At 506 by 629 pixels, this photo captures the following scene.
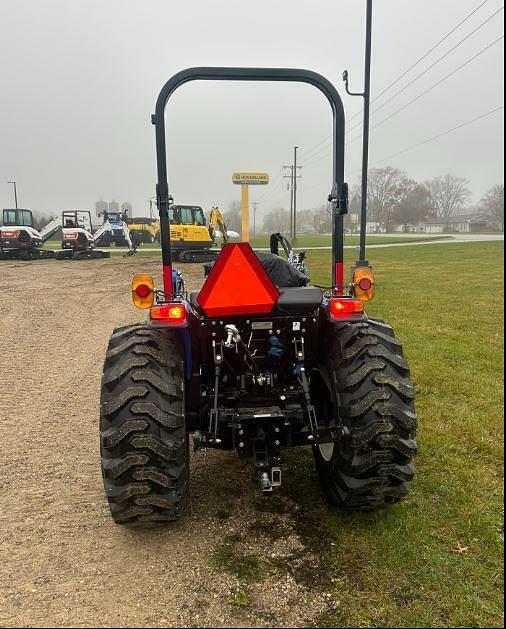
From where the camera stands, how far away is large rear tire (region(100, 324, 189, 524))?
279cm

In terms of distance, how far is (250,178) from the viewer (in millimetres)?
3721

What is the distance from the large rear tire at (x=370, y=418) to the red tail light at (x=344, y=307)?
81 mm

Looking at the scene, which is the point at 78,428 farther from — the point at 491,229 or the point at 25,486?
the point at 491,229

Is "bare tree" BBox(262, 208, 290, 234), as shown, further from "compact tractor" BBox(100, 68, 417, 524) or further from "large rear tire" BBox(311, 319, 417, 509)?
"large rear tire" BBox(311, 319, 417, 509)

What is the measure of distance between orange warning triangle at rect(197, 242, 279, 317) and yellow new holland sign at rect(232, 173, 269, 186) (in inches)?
39.6

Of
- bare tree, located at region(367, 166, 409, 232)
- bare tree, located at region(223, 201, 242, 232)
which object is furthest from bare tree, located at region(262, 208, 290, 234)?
bare tree, located at region(367, 166, 409, 232)

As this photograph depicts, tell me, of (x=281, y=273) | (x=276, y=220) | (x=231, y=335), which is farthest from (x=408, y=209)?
(x=231, y=335)

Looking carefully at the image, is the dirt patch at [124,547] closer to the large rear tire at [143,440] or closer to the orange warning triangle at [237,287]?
the large rear tire at [143,440]

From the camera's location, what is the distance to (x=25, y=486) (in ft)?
12.5

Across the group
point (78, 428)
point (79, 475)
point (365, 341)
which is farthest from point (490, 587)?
point (78, 428)

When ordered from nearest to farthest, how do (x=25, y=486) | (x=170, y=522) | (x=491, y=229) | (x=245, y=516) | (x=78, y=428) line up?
(x=491, y=229), (x=170, y=522), (x=245, y=516), (x=25, y=486), (x=78, y=428)

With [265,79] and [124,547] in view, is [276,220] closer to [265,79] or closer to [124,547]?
[265,79]

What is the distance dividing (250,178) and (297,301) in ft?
3.97

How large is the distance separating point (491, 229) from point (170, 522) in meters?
2.55
